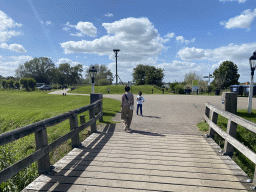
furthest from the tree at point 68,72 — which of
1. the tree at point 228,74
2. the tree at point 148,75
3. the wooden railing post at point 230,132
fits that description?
the wooden railing post at point 230,132

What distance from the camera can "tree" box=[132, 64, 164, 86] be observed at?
59.7 m

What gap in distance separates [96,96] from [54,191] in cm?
710

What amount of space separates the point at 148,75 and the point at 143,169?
57.8 metres

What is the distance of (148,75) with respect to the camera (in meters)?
60.8

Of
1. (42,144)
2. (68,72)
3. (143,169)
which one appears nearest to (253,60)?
(143,169)

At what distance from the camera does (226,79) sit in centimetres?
6128

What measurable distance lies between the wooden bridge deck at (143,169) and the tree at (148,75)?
179 ft

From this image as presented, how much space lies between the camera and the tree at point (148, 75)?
59.7m

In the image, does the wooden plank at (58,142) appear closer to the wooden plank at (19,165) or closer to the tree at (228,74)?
the wooden plank at (19,165)

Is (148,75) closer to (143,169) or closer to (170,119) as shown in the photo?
(170,119)

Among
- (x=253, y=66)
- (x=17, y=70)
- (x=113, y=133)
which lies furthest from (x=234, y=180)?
(x=17, y=70)

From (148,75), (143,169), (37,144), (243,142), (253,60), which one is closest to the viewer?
(37,144)

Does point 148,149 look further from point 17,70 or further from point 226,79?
point 17,70

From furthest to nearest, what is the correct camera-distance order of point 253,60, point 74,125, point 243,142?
point 253,60
point 243,142
point 74,125
